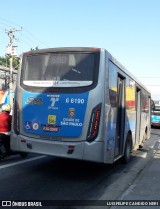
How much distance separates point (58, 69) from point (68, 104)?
960 mm

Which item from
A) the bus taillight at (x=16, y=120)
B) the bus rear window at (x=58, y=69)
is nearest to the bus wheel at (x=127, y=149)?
the bus rear window at (x=58, y=69)

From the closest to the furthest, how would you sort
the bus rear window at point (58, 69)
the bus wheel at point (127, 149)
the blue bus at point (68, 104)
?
the blue bus at point (68, 104)
the bus rear window at point (58, 69)
the bus wheel at point (127, 149)

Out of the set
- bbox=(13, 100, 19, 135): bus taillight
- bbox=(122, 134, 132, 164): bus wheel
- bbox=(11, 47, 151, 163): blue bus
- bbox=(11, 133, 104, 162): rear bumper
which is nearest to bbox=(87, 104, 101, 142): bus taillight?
bbox=(11, 47, 151, 163): blue bus

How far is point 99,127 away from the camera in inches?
296

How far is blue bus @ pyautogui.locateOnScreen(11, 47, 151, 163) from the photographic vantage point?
24.7ft

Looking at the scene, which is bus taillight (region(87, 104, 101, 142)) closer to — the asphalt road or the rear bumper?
the rear bumper

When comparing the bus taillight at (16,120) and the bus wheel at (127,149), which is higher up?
the bus taillight at (16,120)

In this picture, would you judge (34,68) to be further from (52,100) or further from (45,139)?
(45,139)

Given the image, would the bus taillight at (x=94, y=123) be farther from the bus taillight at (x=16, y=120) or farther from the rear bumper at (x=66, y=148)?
the bus taillight at (x=16, y=120)

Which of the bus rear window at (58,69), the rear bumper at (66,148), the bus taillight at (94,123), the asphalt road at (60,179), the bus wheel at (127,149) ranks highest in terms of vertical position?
the bus rear window at (58,69)

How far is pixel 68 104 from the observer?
7.74m

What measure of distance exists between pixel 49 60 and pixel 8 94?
79.8ft

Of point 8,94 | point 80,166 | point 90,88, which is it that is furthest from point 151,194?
point 8,94

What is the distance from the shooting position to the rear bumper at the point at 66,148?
743 cm
